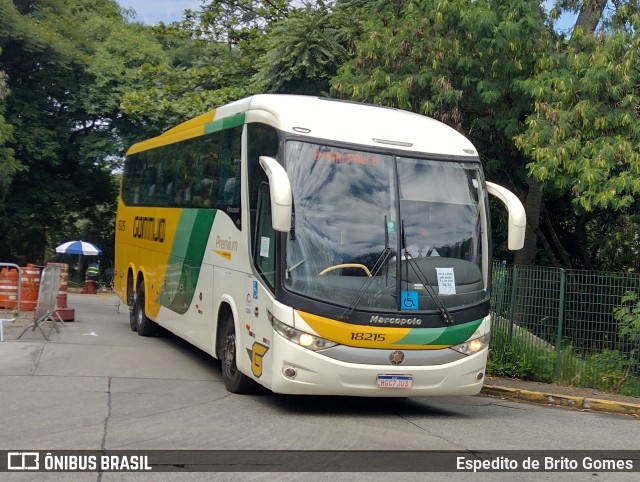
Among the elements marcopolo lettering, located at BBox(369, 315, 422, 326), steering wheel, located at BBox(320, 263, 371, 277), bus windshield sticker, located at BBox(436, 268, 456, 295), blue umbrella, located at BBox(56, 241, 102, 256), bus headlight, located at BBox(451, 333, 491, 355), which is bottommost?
blue umbrella, located at BBox(56, 241, 102, 256)

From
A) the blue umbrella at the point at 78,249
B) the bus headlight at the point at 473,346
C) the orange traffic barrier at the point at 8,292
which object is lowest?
the blue umbrella at the point at 78,249

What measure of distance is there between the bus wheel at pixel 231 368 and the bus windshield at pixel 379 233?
6.68 ft

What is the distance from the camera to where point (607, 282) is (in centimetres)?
1342

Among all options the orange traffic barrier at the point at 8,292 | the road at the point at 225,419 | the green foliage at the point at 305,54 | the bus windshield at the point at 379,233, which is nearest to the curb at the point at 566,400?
the road at the point at 225,419

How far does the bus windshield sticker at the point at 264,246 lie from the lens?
404 inches

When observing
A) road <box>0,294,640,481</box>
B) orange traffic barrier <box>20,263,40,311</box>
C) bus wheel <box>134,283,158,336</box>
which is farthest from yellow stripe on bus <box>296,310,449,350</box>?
orange traffic barrier <box>20,263,40,311</box>

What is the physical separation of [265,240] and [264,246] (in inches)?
2.8

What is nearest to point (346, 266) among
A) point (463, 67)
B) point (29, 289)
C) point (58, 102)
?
point (463, 67)

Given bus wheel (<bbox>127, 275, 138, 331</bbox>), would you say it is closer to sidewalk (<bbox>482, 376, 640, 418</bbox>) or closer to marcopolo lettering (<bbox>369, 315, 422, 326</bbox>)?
sidewalk (<bbox>482, 376, 640, 418</bbox>)

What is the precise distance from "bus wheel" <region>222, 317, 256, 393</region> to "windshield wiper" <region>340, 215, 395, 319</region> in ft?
6.96

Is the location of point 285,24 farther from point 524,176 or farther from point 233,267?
point 233,267

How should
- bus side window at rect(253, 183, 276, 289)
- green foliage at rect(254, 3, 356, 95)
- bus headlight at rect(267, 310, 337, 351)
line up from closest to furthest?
1. bus headlight at rect(267, 310, 337, 351)
2. bus side window at rect(253, 183, 276, 289)
3. green foliage at rect(254, 3, 356, 95)

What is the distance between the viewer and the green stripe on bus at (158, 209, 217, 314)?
1339 cm

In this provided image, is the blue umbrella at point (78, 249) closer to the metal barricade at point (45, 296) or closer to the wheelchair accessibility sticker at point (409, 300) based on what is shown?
the metal barricade at point (45, 296)
